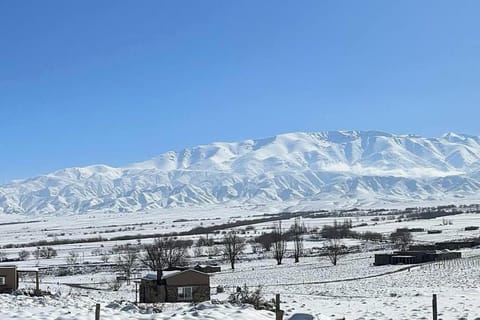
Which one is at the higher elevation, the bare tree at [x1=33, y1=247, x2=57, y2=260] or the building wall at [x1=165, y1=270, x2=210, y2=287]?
the building wall at [x1=165, y1=270, x2=210, y2=287]

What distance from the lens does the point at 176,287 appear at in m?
42.3

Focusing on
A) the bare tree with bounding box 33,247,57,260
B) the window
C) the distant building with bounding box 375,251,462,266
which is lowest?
the bare tree with bounding box 33,247,57,260

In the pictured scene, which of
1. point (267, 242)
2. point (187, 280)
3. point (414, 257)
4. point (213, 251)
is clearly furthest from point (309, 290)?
point (267, 242)

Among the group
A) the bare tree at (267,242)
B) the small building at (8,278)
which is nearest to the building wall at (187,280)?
the small building at (8,278)

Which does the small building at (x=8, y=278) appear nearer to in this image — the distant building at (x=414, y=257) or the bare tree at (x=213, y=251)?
the distant building at (x=414, y=257)

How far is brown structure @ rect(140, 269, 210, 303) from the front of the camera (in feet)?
137

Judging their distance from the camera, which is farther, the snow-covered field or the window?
the window

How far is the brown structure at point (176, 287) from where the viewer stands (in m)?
41.7

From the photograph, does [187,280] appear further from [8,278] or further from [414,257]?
[414,257]

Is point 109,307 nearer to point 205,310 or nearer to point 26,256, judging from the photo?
point 205,310

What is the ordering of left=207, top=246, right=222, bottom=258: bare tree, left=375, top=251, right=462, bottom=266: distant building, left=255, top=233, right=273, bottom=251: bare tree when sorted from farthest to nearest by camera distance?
left=255, top=233, right=273, bottom=251: bare tree → left=207, top=246, right=222, bottom=258: bare tree → left=375, top=251, right=462, bottom=266: distant building

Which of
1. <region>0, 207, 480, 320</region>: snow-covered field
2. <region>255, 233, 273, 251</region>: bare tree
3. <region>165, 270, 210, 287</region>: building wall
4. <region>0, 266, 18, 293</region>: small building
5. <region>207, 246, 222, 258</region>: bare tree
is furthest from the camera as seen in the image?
<region>255, 233, 273, 251</region>: bare tree

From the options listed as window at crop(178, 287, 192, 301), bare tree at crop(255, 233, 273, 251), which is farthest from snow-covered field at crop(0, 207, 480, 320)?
bare tree at crop(255, 233, 273, 251)

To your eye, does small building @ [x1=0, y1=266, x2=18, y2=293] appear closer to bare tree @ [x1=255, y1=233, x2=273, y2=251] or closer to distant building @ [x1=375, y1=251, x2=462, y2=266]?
distant building @ [x1=375, y1=251, x2=462, y2=266]
